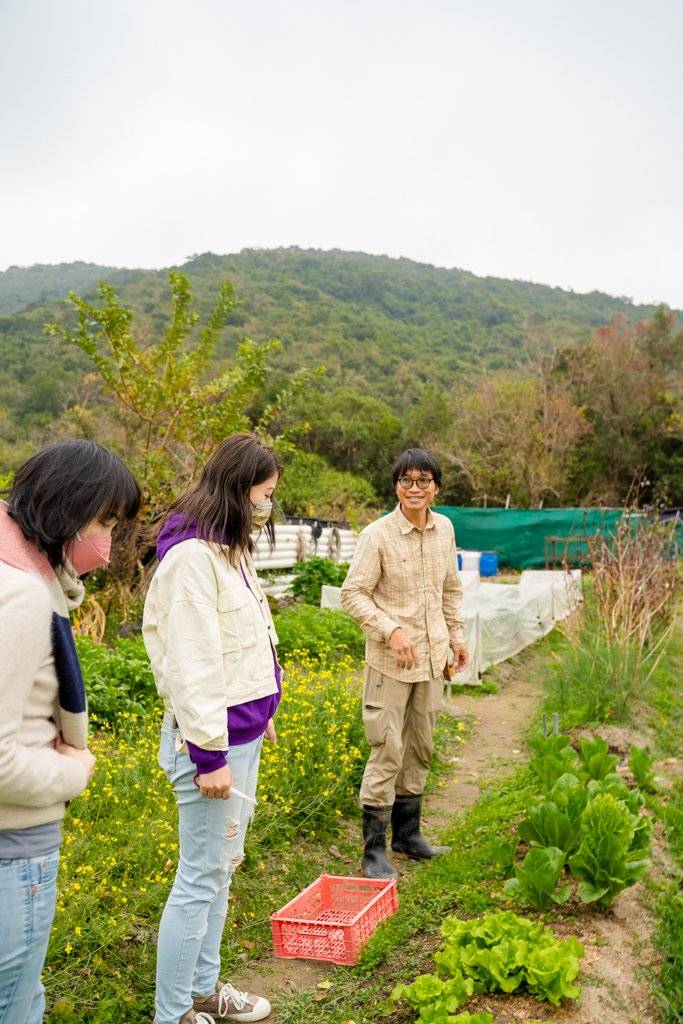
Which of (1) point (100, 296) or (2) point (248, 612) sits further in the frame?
(1) point (100, 296)

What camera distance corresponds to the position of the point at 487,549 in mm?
19562

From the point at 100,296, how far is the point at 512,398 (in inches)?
801

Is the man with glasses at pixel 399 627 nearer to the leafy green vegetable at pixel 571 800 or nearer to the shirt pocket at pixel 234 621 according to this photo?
the leafy green vegetable at pixel 571 800

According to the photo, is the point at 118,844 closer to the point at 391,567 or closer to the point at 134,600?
the point at 391,567

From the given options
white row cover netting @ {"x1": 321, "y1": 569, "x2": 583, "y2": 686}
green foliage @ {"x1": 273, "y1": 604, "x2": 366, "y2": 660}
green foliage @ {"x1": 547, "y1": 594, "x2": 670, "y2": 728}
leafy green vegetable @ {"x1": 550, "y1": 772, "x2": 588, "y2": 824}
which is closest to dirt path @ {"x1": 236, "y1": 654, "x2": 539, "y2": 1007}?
white row cover netting @ {"x1": 321, "y1": 569, "x2": 583, "y2": 686}

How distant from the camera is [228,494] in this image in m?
2.66

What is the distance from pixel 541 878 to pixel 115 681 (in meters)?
3.49

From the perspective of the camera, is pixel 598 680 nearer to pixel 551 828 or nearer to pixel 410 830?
pixel 410 830

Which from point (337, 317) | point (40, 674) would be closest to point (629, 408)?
point (337, 317)

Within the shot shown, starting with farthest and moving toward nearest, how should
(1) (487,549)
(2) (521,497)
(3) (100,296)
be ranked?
1. (2) (521,497)
2. (1) (487,549)
3. (3) (100,296)

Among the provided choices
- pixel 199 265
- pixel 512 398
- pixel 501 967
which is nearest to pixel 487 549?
pixel 512 398

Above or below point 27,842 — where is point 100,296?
above

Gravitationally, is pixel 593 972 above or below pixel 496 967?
below

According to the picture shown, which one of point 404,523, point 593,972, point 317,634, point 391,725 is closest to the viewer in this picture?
point 593,972
